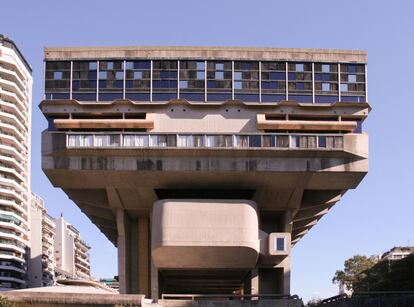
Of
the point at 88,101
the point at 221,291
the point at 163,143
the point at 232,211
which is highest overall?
the point at 88,101

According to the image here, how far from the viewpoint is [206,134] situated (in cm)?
5047

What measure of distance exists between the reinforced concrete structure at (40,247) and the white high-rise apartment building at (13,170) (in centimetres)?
470

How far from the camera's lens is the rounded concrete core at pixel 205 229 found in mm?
50500

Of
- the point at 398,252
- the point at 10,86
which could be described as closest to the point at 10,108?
the point at 10,86

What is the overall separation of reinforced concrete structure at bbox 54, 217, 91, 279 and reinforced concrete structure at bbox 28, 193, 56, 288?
10.7m

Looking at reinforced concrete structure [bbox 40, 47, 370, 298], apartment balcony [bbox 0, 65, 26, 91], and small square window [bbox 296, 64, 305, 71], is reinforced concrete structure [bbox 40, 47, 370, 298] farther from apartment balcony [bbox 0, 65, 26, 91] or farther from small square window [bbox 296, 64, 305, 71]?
apartment balcony [bbox 0, 65, 26, 91]

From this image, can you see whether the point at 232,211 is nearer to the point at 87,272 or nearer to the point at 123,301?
the point at 123,301

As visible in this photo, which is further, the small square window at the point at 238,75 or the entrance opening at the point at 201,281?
the entrance opening at the point at 201,281

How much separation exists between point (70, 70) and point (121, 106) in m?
4.63

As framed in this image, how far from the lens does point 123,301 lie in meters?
29.3

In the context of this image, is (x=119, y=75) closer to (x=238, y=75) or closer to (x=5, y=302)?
(x=238, y=75)

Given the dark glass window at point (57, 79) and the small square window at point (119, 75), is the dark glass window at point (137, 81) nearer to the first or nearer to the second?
the small square window at point (119, 75)

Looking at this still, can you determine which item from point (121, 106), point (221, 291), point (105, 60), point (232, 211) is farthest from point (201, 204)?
point (221, 291)

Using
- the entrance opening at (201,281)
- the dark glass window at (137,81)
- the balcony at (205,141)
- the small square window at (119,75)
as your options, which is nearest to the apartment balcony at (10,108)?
the entrance opening at (201,281)
